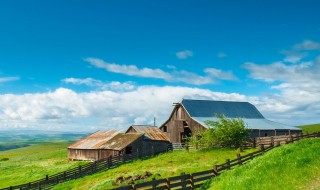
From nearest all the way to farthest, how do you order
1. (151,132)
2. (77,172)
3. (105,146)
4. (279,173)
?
(279,173) → (77,172) → (105,146) → (151,132)

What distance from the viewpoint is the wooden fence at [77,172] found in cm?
3909

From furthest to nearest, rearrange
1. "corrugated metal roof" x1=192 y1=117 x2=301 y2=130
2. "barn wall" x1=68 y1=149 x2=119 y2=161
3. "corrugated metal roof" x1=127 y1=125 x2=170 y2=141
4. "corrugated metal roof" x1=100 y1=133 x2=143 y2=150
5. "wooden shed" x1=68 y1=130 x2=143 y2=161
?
1. "corrugated metal roof" x1=192 y1=117 x2=301 y2=130
2. "corrugated metal roof" x1=127 y1=125 x2=170 y2=141
3. "barn wall" x1=68 y1=149 x2=119 y2=161
4. "wooden shed" x1=68 y1=130 x2=143 y2=161
5. "corrugated metal roof" x1=100 y1=133 x2=143 y2=150

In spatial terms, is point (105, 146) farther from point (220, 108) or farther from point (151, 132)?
point (220, 108)

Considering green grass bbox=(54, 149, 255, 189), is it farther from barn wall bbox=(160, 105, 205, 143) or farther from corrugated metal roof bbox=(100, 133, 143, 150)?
barn wall bbox=(160, 105, 205, 143)

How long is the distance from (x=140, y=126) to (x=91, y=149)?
9.99 meters

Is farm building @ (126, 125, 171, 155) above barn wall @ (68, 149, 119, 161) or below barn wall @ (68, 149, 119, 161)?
above

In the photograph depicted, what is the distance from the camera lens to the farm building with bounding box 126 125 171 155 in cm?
5909

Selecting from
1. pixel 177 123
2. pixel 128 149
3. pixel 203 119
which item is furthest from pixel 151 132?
pixel 203 119

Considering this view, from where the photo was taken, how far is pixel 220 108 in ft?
231

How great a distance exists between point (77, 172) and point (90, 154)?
54.6 feet

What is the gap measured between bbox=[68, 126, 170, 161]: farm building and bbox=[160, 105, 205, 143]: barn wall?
2.45 m

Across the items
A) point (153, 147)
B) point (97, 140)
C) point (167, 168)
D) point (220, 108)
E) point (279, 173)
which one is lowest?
point (167, 168)

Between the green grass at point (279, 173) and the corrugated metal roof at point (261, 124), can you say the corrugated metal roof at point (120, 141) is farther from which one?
the green grass at point (279, 173)

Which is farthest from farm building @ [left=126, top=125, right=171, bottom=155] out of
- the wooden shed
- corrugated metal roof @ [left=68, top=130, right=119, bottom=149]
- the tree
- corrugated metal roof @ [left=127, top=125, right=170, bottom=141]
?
the tree
